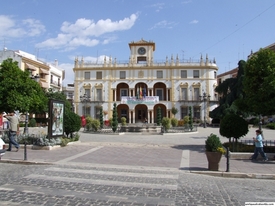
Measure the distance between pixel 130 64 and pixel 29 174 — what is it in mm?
42762

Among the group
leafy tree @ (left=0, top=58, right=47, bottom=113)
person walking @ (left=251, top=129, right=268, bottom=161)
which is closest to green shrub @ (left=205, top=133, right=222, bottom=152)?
person walking @ (left=251, top=129, right=268, bottom=161)

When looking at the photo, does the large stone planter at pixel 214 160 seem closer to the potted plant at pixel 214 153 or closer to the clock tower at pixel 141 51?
the potted plant at pixel 214 153

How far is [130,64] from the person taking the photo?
49.6 metres

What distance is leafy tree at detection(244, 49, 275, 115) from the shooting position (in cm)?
1151

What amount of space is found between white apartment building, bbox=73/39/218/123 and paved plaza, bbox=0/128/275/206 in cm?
3797

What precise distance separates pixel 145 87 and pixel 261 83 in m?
38.0

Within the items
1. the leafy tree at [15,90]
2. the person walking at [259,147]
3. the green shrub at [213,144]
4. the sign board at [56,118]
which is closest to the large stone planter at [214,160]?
the green shrub at [213,144]

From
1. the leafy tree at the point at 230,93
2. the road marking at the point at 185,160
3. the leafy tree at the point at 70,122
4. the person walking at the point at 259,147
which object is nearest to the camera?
the road marking at the point at 185,160

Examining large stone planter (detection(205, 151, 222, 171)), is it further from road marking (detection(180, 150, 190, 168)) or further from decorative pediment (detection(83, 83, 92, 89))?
decorative pediment (detection(83, 83, 92, 89))

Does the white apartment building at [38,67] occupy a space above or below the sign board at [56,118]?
above

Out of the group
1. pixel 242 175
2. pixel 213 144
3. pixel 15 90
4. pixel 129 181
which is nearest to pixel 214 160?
pixel 213 144

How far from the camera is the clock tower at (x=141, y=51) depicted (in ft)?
170

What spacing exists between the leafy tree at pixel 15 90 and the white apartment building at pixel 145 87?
1324 inches

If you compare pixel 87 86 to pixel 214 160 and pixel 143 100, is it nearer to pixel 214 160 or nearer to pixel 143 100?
pixel 143 100
